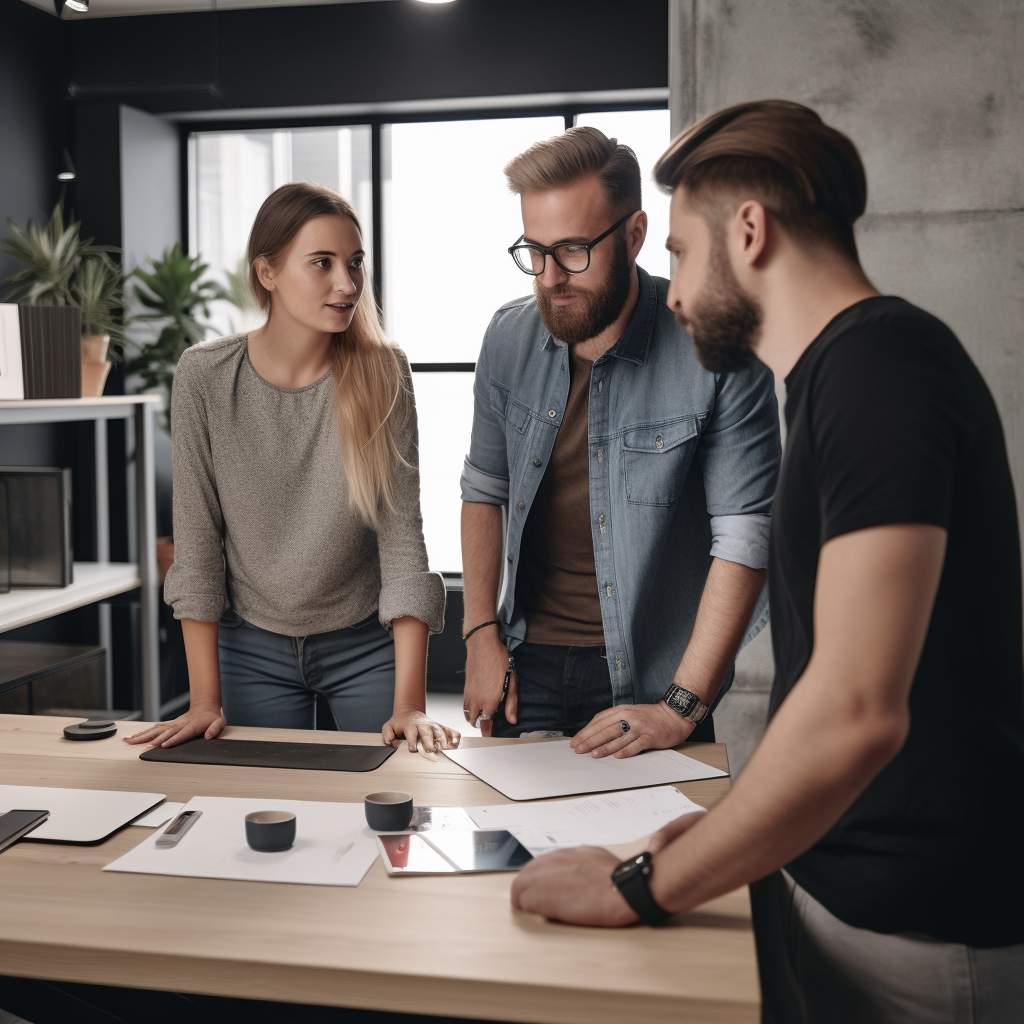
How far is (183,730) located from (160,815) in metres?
0.34

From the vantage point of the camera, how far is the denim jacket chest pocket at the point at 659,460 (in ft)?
5.71

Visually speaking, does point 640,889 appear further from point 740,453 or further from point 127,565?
point 127,565

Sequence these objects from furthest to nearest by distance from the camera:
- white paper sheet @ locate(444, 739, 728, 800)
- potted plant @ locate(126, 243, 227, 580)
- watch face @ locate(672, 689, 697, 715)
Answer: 1. potted plant @ locate(126, 243, 227, 580)
2. watch face @ locate(672, 689, 697, 715)
3. white paper sheet @ locate(444, 739, 728, 800)

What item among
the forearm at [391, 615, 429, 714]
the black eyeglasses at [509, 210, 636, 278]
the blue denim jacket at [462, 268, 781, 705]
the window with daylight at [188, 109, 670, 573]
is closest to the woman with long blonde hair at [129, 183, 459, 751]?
the forearm at [391, 615, 429, 714]

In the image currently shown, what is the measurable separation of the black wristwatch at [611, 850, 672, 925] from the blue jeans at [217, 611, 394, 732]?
966 millimetres

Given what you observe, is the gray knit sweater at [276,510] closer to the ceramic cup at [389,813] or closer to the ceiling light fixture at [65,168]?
the ceramic cup at [389,813]

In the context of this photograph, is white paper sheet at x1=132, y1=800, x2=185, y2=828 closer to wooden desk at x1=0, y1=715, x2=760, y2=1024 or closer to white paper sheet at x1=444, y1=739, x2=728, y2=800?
wooden desk at x1=0, y1=715, x2=760, y2=1024

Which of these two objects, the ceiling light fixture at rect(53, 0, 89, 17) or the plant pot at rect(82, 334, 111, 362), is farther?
the plant pot at rect(82, 334, 111, 362)

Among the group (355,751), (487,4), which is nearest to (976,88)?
(355,751)

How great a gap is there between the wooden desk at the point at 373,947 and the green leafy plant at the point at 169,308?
3.73 metres

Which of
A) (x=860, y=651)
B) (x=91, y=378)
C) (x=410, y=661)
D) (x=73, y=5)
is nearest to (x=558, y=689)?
(x=410, y=661)

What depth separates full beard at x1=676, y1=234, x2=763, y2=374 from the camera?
1.10 m

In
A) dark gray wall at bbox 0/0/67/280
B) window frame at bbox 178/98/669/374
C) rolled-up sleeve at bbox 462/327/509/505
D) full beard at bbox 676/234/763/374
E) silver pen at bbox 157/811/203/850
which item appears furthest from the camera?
window frame at bbox 178/98/669/374

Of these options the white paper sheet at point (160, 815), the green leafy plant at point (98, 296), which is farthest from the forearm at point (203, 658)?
the green leafy plant at point (98, 296)
